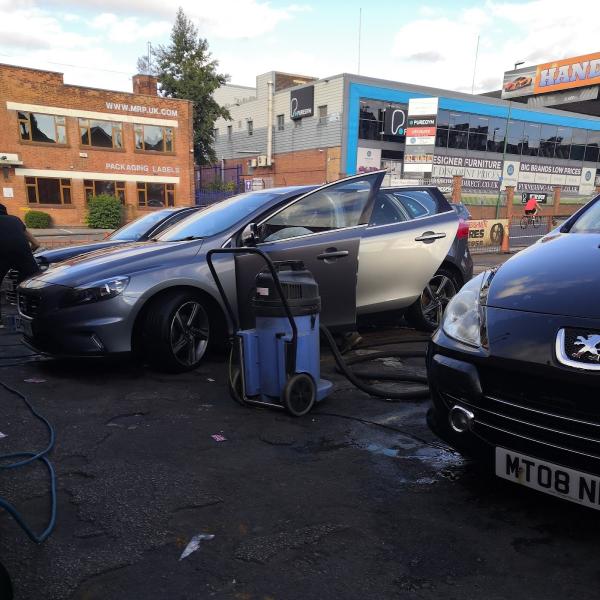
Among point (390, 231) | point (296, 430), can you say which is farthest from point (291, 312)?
point (390, 231)

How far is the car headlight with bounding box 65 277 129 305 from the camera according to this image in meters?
4.32

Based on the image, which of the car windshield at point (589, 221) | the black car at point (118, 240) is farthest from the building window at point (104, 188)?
the car windshield at point (589, 221)

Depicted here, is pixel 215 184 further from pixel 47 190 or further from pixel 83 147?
pixel 47 190

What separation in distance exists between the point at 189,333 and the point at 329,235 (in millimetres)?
1545

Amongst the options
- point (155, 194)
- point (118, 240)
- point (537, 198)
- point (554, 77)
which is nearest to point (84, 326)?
point (118, 240)

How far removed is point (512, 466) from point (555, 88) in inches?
2373

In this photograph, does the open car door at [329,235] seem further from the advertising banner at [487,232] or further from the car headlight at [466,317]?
the advertising banner at [487,232]

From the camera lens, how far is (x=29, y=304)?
15.1ft

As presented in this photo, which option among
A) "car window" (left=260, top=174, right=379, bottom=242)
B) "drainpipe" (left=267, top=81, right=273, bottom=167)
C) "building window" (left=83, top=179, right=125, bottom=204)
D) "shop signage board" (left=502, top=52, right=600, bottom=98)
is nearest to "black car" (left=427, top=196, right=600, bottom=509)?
"car window" (left=260, top=174, right=379, bottom=242)

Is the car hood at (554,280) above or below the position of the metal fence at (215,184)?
above

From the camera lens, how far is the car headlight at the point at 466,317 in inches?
97.4

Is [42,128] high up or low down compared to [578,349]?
up

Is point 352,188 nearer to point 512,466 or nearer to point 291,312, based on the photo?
point 291,312

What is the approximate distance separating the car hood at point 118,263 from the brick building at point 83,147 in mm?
26825
